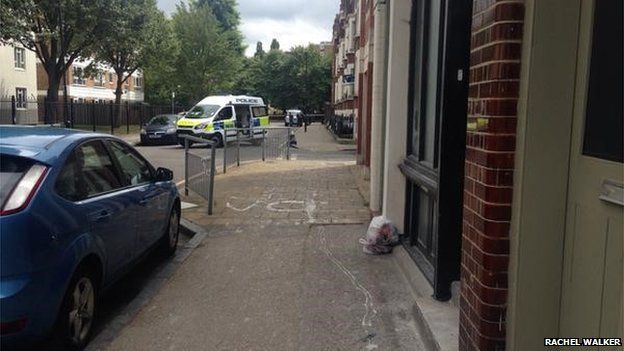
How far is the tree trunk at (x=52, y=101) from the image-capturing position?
3157cm

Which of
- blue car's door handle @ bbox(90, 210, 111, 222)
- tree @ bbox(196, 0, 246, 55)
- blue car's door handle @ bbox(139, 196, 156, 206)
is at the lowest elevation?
blue car's door handle @ bbox(139, 196, 156, 206)

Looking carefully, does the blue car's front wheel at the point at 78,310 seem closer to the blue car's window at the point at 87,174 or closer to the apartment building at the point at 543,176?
the blue car's window at the point at 87,174

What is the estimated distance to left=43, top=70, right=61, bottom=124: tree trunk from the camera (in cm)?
3157

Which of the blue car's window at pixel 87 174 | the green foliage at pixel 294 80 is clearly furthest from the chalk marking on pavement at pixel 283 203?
the green foliage at pixel 294 80

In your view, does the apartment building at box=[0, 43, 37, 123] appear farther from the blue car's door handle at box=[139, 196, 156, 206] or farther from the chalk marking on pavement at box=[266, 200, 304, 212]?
the blue car's door handle at box=[139, 196, 156, 206]

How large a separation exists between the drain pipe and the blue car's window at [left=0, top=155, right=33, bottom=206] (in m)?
5.13

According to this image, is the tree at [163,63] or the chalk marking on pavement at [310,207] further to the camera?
the tree at [163,63]

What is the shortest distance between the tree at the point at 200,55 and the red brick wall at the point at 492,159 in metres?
52.4

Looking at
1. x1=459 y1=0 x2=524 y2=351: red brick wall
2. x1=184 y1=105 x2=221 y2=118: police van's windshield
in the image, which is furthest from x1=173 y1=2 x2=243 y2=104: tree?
x1=459 y1=0 x2=524 y2=351: red brick wall

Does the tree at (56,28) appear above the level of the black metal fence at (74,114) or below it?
above

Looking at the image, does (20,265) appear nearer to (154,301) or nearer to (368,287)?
(154,301)

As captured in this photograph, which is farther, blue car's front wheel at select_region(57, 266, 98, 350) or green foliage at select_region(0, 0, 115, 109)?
green foliage at select_region(0, 0, 115, 109)

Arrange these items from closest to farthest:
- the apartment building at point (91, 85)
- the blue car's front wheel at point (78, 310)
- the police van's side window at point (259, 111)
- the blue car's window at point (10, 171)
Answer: the blue car's window at point (10, 171) < the blue car's front wheel at point (78, 310) < the police van's side window at point (259, 111) < the apartment building at point (91, 85)

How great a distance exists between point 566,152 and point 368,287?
2.94 metres
